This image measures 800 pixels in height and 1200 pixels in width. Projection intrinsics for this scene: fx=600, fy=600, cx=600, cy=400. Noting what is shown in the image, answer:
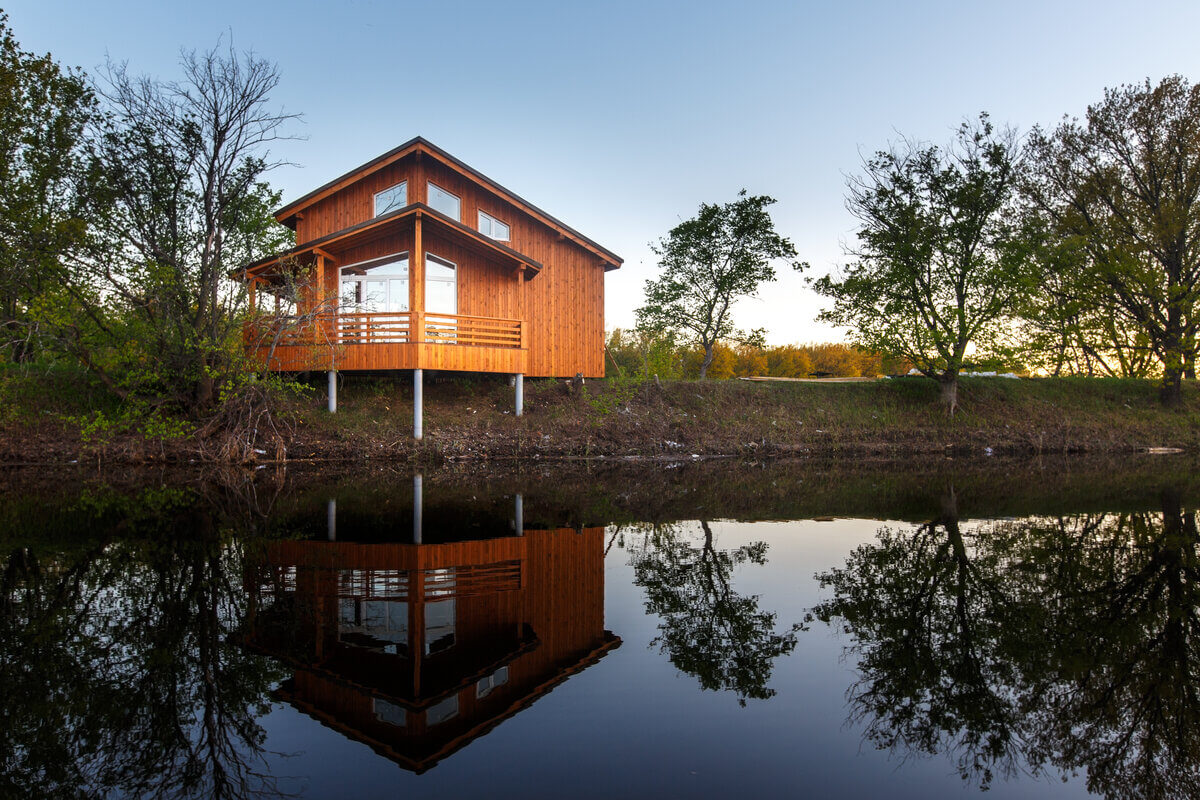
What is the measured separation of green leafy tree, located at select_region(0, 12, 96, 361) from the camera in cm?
1535

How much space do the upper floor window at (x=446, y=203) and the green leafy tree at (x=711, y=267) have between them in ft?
36.8

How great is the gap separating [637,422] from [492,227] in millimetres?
8429

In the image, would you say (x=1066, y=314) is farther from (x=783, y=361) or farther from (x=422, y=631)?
(x=783, y=361)

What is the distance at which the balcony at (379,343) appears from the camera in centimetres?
1673

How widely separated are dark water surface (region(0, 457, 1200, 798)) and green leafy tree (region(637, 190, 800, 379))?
20.7 meters

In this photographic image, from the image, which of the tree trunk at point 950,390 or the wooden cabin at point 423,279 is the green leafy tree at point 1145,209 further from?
the wooden cabin at point 423,279

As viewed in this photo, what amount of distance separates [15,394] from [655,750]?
2111 cm

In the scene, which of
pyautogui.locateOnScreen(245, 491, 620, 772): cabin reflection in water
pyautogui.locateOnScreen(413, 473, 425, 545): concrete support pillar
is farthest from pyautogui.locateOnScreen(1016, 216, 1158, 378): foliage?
pyautogui.locateOnScreen(245, 491, 620, 772): cabin reflection in water

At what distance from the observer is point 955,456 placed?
65.1 ft

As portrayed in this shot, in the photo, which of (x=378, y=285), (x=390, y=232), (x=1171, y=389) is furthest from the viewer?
(x=1171, y=389)

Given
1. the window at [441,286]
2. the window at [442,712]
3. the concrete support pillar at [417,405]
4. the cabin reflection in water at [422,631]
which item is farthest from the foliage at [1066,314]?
the window at [442,712]

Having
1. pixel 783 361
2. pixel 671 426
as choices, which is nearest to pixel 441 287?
pixel 671 426

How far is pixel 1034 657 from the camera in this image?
4.02 metres

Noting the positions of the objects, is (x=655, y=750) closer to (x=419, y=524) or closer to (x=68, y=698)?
(x=68, y=698)
